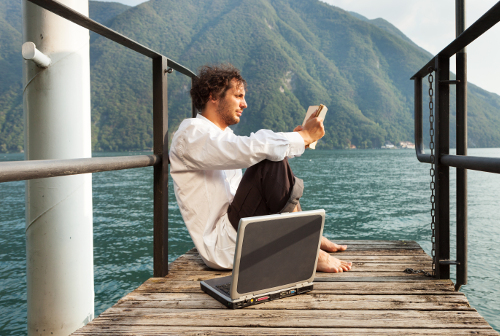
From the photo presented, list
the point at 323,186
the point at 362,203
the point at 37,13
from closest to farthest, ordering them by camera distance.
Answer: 1. the point at 37,13
2. the point at 362,203
3. the point at 323,186

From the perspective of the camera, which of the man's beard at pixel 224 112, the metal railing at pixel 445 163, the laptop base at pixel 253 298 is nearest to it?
the laptop base at pixel 253 298

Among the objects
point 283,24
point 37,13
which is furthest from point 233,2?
point 37,13

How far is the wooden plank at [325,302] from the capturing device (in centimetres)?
151

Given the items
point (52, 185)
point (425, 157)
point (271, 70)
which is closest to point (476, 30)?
point (425, 157)

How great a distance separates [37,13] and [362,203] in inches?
839

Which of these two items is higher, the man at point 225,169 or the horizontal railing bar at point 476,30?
the horizontal railing bar at point 476,30

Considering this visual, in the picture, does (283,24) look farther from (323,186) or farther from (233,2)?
(323,186)

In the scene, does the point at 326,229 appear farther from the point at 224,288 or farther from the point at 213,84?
the point at 224,288

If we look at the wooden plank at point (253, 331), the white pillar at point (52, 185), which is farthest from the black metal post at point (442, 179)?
the white pillar at point (52, 185)

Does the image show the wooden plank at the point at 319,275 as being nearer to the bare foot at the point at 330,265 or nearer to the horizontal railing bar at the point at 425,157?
the bare foot at the point at 330,265

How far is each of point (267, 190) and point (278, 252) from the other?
1.09 feet

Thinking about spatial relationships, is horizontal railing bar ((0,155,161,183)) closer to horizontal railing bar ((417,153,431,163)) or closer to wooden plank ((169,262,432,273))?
wooden plank ((169,262,432,273))

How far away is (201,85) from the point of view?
2229 mm

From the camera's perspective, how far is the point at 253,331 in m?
1.31
